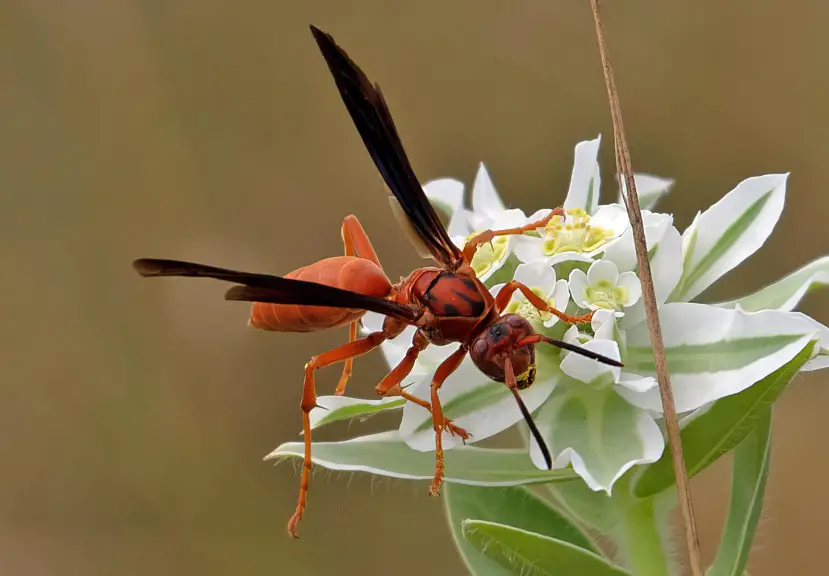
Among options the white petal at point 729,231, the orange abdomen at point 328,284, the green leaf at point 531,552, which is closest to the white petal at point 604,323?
the white petal at point 729,231

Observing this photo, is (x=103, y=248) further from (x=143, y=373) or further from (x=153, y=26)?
(x=153, y=26)

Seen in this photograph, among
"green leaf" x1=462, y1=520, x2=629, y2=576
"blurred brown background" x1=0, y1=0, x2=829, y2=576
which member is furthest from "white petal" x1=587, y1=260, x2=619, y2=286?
"blurred brown background" x1=0, y1=0, x2=829, y2=576

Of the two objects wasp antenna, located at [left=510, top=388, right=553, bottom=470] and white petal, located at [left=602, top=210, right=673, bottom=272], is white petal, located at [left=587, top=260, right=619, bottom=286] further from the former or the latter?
wasp antenna, located at [left=510, top=388, right=553, bottom=470]

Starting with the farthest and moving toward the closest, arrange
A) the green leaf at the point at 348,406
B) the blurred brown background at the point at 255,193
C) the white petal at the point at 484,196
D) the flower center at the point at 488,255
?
1. the blurred brown background at the point at 255,193
2. the white petal at the point at 484,196
3. the flower center at the point at 488,255
4. the green leaf at the point at 348,406

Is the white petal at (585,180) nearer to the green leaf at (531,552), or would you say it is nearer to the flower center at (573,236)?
the flower center at (573,236)

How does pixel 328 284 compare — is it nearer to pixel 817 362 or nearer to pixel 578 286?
pixel 578 286

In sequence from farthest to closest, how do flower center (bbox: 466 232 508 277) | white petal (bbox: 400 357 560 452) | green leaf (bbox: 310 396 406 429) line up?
flower center (bbox: 466 232 508 277)
green leaf (bbox: 310 396 406 429)
white petal (bbox: 400 357 560 452)

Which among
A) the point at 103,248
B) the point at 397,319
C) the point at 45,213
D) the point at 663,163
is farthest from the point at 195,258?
the point at 397,319
